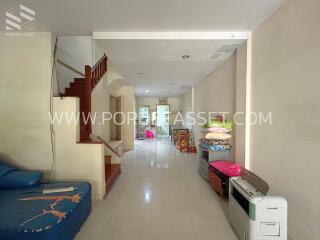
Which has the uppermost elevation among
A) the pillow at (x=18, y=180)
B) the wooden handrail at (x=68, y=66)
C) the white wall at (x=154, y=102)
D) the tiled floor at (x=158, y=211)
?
the wooden handrail at (x=68, y=66)

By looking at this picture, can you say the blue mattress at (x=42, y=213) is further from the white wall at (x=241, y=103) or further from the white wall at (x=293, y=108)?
the white wall at (x=241, y=103)

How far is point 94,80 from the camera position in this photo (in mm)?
4008

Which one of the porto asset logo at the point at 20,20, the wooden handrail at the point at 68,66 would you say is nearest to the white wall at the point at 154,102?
the wooden handrail at the point at 68,66

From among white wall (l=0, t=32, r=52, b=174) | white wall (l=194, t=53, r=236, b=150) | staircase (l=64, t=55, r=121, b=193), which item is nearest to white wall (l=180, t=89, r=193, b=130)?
white wall (l=194, t=53, r=236, b=150)

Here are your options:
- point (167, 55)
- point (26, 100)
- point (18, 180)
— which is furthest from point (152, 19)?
point (18, 180)

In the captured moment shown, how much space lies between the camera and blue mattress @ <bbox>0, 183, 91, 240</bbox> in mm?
1750

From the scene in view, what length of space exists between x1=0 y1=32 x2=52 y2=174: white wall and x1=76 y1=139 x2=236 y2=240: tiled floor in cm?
135

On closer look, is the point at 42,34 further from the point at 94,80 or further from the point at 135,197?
the point at 135,197

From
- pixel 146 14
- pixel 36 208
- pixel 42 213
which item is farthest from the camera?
pixel 146 14

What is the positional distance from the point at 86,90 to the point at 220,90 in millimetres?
3019

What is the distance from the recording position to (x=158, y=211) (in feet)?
9.29

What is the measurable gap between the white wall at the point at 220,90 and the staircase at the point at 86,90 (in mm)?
2718

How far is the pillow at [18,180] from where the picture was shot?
2668 millimetres

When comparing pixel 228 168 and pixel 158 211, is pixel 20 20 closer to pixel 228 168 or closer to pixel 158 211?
pixel 158 211
